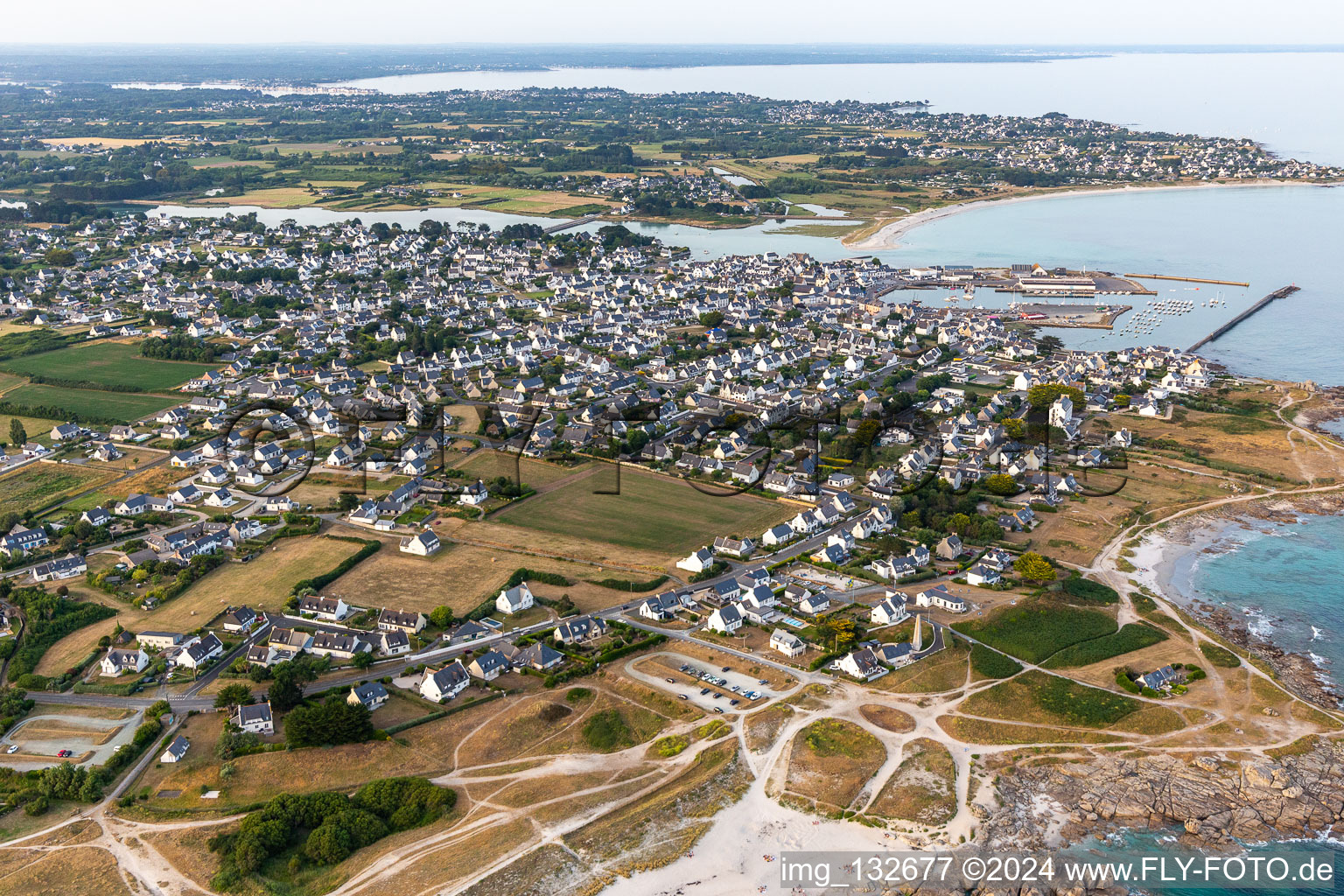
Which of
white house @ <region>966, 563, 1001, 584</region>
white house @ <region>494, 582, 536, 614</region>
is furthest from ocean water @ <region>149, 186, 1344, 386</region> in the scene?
white house @ <region>494, 582, 536, 614</region>

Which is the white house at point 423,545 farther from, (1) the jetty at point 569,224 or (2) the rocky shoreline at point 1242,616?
(1) the jetty at point 569,224

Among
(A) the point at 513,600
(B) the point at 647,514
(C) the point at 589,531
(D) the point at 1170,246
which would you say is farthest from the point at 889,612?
(D) the point at 1170,246

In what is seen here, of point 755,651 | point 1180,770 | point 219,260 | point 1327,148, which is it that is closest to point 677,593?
point 755,651

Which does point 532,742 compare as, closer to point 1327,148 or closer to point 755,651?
point 755,651

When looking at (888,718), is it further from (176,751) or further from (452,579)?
(176,751)

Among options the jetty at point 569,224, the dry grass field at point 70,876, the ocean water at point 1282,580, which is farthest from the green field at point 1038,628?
the jetty at point 569,224
